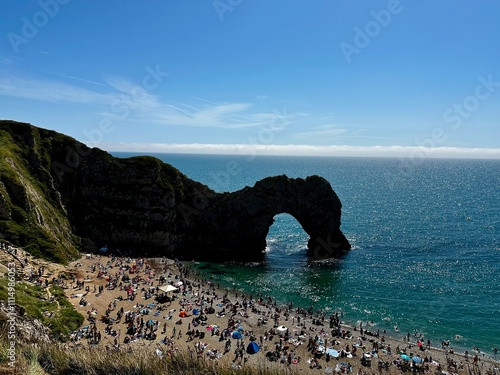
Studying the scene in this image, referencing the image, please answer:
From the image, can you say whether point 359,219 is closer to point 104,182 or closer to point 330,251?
point 330,251

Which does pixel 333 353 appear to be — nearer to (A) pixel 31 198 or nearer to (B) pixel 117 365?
(B) pixel 117 365

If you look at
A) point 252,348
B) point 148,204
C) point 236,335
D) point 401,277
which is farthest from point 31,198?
point 401,277

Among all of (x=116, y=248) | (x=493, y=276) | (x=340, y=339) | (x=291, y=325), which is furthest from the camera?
(x=116, y=248)

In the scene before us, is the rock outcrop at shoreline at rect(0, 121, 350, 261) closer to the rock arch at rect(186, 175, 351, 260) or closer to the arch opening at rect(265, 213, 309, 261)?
the rock arch at rect(186, 175, 351, 260)

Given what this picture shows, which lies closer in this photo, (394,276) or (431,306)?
(431,306)

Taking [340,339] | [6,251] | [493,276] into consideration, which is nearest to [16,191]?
[6,251]

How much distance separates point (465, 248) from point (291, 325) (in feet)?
172

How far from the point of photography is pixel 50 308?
3728 centimetres

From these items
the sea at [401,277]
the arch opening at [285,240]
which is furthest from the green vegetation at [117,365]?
the arch opening at [285,240]

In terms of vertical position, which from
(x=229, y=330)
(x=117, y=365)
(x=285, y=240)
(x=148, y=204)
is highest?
(x=117, y=365)

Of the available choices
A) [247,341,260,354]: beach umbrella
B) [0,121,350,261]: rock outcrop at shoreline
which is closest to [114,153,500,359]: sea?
[0,121,350,261]: rock outcrop at shoreline

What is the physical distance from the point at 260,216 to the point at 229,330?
35961 millimetres

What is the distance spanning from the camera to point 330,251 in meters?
74.0

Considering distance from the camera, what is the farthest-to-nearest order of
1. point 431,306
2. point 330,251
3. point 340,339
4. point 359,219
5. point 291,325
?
1. point 359,219
2. point 330,251
3. point 431,306
4. point 291,325
5. point 340,339
